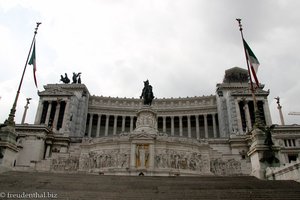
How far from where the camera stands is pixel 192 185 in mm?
15906

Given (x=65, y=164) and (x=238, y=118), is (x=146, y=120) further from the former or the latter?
(x=238, y=118)

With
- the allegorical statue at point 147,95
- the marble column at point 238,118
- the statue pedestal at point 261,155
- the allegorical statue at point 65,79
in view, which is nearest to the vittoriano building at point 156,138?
the statue pedestal at point 261,155

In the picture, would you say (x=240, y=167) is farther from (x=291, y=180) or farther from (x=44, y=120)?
(x=44, y=120)

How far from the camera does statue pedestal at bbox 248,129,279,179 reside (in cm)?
1923

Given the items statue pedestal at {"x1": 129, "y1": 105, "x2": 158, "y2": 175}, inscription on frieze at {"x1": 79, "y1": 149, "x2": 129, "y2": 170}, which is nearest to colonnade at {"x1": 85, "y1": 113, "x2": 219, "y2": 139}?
inscription on frieze at {"x1": 79, "y1": 149, "x2": 129, "y2": 170}

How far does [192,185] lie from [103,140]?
70.6 ft

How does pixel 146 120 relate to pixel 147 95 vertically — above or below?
below

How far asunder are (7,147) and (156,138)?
1749 centimetres

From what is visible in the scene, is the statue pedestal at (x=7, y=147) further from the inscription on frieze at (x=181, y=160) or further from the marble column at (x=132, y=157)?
the inscription on frieze at (x=181, y=160)

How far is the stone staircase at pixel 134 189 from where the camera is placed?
13219 mm

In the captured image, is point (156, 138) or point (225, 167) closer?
point (156, 138)

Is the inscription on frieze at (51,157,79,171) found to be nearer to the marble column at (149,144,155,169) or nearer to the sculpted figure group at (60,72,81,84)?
the marble column at (149,144,155,169)

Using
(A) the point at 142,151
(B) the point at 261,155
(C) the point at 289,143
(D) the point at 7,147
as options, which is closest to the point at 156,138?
(A) the point at 142,151

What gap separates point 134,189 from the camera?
1473 cm
